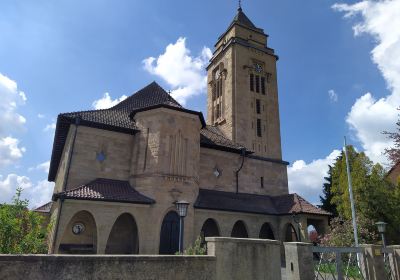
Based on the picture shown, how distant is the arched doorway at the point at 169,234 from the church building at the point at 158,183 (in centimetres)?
6

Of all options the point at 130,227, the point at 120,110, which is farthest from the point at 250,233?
the point at 120,110

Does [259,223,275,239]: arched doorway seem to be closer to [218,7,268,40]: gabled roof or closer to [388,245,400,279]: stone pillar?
[388,245,400,279]: stone pillar

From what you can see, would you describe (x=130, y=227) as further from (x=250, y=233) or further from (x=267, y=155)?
(x=267, y=155)

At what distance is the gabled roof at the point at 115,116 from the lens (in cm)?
1989

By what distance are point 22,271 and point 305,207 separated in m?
20.3

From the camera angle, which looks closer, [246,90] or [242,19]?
[246,90]

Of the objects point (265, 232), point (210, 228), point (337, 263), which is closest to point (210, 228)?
point (210, 228)

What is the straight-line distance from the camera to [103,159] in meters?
19.8

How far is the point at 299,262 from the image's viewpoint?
8133 mm

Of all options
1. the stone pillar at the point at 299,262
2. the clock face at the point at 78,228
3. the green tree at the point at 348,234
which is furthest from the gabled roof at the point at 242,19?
the stone pillar at the point at 299,262

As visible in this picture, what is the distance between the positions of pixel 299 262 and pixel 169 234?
1129 centimetres

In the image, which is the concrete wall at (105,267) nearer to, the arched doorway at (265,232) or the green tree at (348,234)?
the green tree at (348,234)

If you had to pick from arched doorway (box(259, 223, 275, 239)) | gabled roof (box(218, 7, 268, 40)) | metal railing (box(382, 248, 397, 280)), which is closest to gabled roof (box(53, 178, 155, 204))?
arched doorway (box(259, 223, 275, 239))

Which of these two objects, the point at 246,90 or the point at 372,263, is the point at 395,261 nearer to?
the point at 372,263
